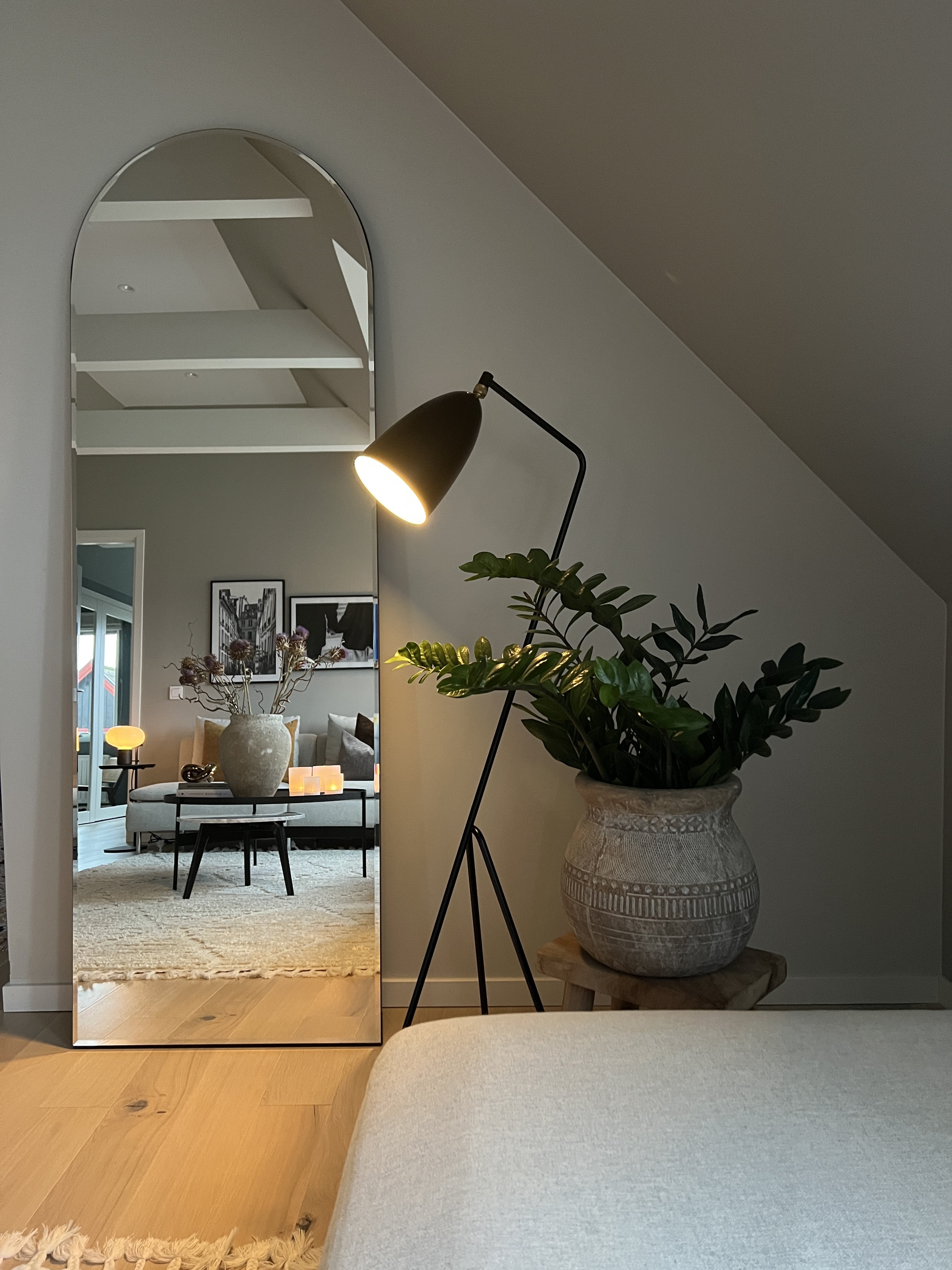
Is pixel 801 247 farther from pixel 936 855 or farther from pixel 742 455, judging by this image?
pixel 936 855

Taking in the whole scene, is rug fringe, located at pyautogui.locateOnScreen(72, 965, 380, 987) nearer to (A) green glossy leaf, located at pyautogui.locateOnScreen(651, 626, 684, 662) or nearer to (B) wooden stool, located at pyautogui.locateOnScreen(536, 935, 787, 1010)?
(B) wooden stool, located at pyautogui.locateOnScreen(536, 935, 787, 1010)

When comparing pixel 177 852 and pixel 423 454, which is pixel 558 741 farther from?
pixel 177 852

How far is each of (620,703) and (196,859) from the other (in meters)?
1.31

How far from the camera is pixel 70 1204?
1410 mm

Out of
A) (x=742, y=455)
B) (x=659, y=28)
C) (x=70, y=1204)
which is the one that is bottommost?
(x=70, y=1204)

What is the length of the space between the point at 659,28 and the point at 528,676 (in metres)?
1.03

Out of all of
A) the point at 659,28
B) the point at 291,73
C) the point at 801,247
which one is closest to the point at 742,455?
the point at 801,247

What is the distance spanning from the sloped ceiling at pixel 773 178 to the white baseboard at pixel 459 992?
1.40 meters

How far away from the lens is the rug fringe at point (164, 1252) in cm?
126

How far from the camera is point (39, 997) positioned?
222cm

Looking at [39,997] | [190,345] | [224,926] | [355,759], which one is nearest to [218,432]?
[190,345]

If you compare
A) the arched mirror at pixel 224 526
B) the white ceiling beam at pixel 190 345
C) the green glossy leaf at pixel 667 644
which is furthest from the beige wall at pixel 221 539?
the green glossy leaf at pixel 667 644

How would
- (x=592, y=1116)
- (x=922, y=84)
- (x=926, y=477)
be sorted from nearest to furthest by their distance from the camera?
(x=592, y=1116), (x=922, y=84), (x=926, y=477)

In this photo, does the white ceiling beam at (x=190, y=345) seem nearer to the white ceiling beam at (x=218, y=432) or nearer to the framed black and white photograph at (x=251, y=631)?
the white ceiling beam at (x=218, y=432)
